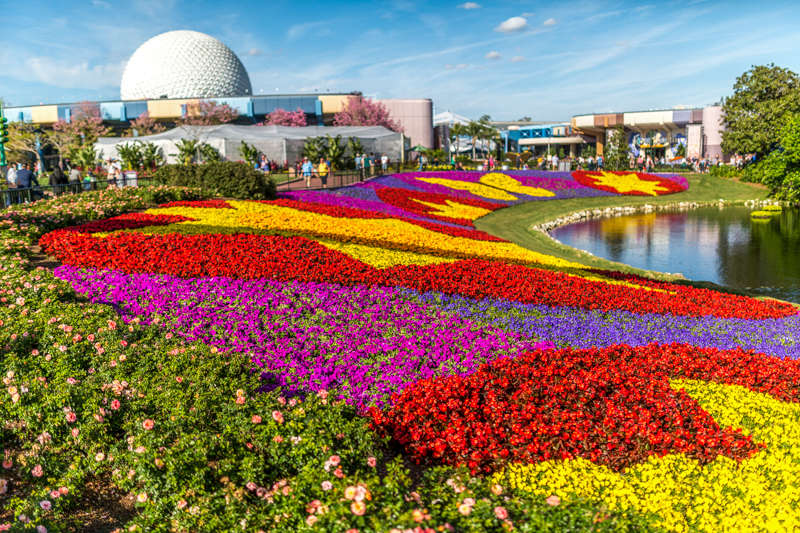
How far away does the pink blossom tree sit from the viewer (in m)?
61.3

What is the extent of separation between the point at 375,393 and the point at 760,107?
143 feet

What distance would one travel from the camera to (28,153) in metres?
58.3

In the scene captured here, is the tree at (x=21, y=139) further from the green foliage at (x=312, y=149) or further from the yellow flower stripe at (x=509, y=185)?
the yellow flower stripe at (x=509, y=185)

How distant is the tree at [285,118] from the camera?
6788 cm

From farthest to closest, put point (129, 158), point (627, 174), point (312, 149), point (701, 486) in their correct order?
point (627, 174), point (312, 149), point (129, 158), point (701, 486)

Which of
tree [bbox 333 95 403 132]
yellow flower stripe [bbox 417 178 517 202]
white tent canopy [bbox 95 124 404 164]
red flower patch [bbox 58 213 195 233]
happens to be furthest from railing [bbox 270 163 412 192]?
tree [bbox 333 95 403 132]

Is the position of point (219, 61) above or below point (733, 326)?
above

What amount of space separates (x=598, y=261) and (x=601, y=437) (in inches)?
461

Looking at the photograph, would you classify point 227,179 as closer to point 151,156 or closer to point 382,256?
point 382,256

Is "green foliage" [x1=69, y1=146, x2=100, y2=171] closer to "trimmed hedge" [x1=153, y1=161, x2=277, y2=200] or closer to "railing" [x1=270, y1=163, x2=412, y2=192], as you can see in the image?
"railing" [x1=270, y1=163, x2=412, y2=192]

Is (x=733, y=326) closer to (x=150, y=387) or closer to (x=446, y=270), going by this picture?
(x=446, y=270)

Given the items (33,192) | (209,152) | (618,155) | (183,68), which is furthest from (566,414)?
(183,68)

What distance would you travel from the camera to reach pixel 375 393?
578cm

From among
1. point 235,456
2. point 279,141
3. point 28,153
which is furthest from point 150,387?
point 28,153
